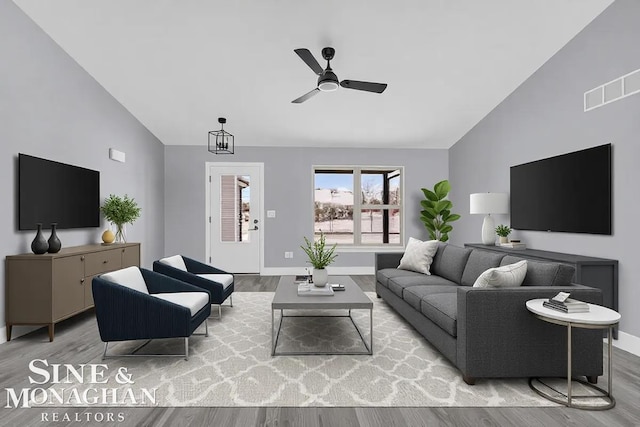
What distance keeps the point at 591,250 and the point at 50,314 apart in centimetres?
507

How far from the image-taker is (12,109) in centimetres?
317

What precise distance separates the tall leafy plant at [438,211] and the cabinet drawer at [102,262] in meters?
4.74

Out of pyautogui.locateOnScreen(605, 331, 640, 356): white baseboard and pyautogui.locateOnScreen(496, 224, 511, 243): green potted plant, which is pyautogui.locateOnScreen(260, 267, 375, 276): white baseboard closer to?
pyautogui.locateOnScreen(496, 224, 511, 243): green potted plant

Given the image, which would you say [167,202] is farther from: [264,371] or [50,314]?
[264,371]

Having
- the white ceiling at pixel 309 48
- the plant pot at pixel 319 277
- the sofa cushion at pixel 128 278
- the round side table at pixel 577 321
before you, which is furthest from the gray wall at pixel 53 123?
the round side table at pixel 577 321

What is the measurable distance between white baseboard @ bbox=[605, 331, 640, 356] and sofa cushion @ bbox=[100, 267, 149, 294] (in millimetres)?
4027

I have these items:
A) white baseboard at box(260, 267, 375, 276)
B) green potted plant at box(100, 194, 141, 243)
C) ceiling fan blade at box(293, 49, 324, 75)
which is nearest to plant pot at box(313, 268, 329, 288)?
ceiling fan blade at box(293, 49, 324, 75)

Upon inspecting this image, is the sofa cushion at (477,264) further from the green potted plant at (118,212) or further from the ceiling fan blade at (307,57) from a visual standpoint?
the green potted plant at (118,212)

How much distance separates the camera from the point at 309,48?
12.8 feet

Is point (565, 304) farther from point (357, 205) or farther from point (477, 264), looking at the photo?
point (357, 205)

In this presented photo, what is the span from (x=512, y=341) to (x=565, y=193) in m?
2.41

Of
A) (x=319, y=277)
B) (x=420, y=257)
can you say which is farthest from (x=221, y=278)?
(x=420, y=257)

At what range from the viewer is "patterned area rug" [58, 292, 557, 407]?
2.16m

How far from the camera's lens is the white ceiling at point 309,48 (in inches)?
134
